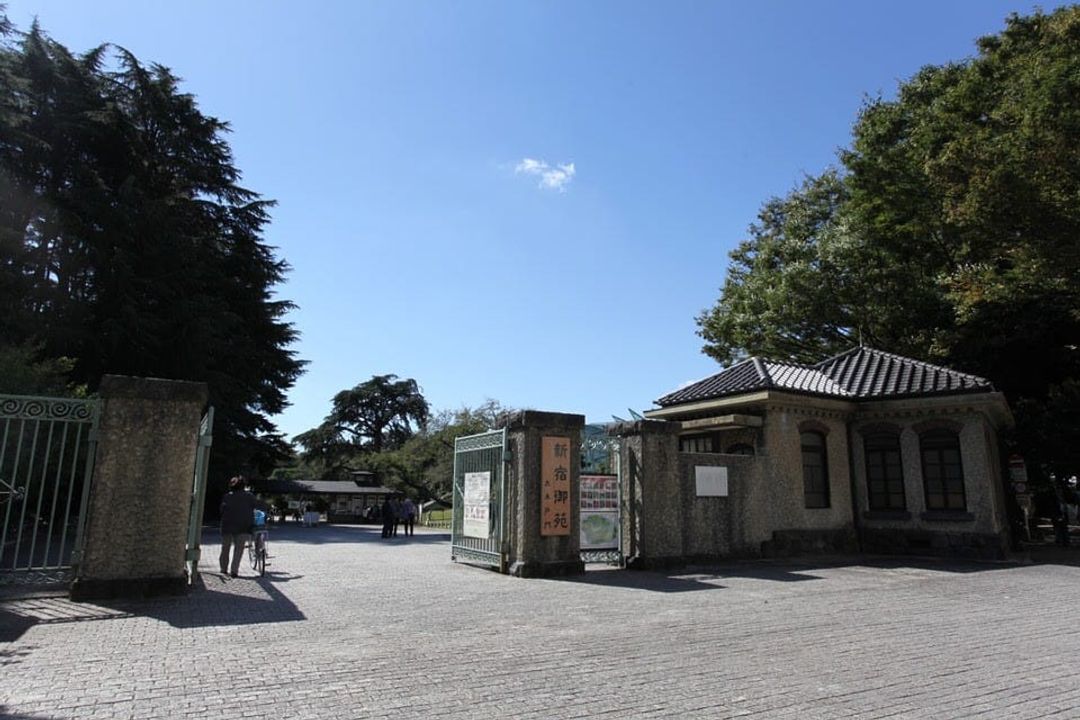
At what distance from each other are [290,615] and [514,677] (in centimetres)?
369

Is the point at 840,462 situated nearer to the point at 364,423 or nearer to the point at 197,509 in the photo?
the point at 197,509

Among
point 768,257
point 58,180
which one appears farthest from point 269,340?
point 768,257

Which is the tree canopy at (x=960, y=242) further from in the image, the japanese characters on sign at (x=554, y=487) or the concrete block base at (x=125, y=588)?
the concrete block base at (x=125, y=588)

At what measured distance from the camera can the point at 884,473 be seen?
17.6m

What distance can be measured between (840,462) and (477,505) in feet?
33.2

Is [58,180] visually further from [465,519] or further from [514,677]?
[514,677]

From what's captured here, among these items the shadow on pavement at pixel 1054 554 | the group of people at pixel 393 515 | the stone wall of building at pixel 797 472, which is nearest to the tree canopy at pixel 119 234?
the group of people at pixel 393 515

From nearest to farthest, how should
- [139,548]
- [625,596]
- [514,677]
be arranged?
1. [514,677]
2. [139,548]
3. [625,596]

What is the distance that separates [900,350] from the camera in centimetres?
2561

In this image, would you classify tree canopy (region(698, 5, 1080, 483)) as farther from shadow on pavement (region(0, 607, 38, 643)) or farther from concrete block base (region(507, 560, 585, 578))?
shadow on pavement (region(0, 607, 38, 643))

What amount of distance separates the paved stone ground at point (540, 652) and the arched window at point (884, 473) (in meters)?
6.56

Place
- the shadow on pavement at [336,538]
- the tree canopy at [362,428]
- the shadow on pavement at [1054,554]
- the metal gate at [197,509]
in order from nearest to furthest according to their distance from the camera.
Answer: the metal gate at [197,509] → the shadow on pavement at [1054,554] → the shadow on pavement at [336,538] → the tree canopy at [362,428]

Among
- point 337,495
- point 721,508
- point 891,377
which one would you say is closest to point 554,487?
point 721,508

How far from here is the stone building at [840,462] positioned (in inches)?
591
